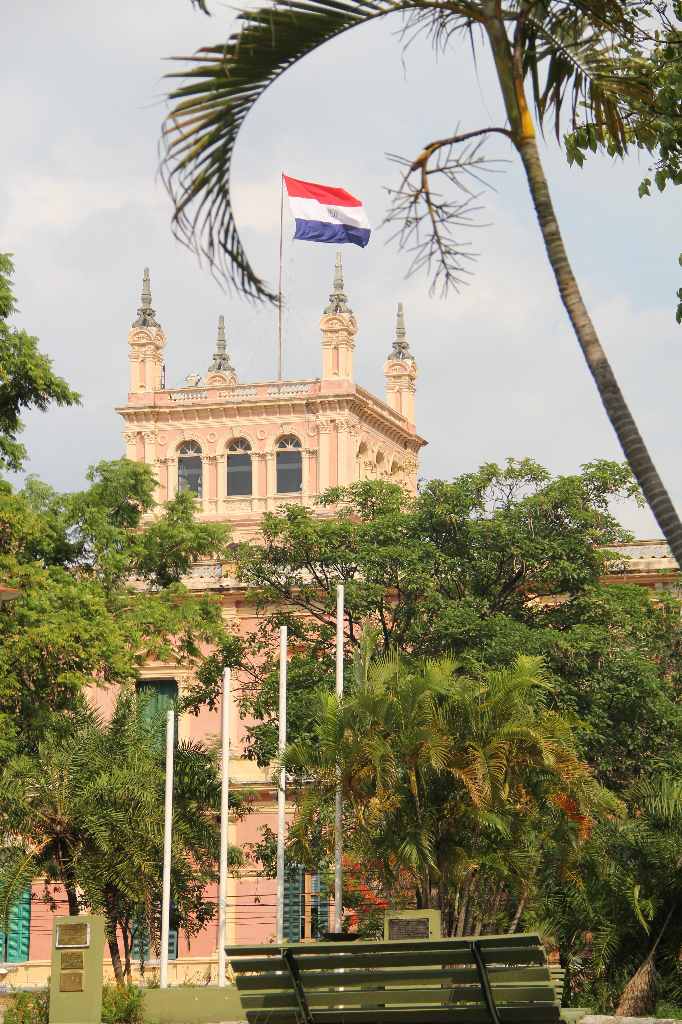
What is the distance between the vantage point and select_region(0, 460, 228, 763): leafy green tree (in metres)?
25.5

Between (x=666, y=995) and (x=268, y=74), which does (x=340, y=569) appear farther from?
(x=268, y=74)

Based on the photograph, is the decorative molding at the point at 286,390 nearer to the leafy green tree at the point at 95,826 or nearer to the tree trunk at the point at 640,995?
the leafy green tree at the point at 95,826

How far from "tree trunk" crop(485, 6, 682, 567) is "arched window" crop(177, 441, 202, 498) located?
77930 millimetres

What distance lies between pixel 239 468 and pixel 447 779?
6688 centimetres

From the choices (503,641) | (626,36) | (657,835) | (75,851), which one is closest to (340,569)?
(503,641)

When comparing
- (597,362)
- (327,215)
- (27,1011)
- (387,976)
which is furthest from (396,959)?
(327,215)

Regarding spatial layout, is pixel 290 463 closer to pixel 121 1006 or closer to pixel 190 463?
pixel 190 463

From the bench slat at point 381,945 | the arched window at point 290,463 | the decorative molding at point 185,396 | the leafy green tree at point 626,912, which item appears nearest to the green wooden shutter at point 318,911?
the leafy green tree at point 626,912

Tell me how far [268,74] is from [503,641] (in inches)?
892

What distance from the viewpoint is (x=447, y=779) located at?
18.8m

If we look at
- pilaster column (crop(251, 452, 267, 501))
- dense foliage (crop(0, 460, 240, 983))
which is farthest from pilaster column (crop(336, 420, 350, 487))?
dense foliage (crop(0, 460, 240, 983))

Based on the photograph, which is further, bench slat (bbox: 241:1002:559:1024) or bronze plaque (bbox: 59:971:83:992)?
bronze plaque (bbox: 59:971:83:992)

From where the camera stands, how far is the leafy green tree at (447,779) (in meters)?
18.3

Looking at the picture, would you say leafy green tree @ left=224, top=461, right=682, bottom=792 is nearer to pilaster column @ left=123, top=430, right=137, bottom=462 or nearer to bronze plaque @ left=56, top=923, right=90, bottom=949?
bronze plaque @ left=56, top=923, right=90, bottom=949
